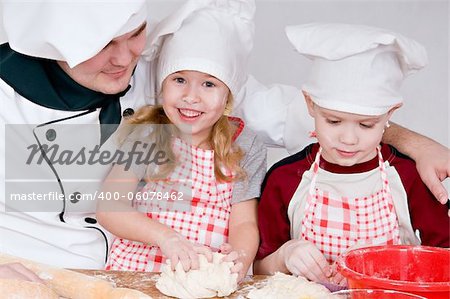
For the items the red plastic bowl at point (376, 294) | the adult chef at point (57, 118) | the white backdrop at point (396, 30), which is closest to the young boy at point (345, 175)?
the adult chef at point (57, 118)

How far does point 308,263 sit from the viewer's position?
1.32 m

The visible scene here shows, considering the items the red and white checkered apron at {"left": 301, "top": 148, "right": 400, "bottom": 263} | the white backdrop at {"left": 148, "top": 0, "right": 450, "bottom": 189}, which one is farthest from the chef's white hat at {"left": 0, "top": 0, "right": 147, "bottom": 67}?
the white backdrop at {"left": 148, "top": 0, "right": 450, "bottom": 189}

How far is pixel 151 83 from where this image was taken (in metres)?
1.60

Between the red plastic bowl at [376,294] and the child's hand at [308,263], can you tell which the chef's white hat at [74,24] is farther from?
the red plastic bowl at [376,294]

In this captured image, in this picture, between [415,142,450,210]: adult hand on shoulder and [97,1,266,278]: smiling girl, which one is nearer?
[415,142,450,210]: adult hand on shoulder

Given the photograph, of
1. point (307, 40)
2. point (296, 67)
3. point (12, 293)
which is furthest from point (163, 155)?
point (296, 67)

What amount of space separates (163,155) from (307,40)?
0.41 metres

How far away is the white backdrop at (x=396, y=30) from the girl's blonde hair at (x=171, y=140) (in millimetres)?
804

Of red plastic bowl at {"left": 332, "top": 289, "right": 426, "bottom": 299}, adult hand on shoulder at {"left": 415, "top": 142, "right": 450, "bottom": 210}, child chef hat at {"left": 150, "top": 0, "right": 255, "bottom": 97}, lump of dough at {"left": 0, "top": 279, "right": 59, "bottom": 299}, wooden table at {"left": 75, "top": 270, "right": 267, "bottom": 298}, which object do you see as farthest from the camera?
child chef hat at {"left": 150, "top": 0, "right": 255, "bottom": 97}

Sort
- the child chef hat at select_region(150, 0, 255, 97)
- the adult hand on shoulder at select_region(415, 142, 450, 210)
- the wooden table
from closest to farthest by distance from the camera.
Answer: the wooden table, the adult hand on shoulder at select_region(415, 142, 450, 210), the child chef hat at select_region(150, 0, 255, 97)

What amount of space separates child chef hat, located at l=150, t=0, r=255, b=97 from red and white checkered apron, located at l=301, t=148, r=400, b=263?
26 centimetres

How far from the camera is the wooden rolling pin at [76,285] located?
1180 mm

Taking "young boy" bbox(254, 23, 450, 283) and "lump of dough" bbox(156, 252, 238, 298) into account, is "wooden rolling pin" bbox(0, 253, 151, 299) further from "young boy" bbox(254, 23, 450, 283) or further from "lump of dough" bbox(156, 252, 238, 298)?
"young boy" bbox(254, 23, 450, 283)

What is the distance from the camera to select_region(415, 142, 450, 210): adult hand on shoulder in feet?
4.48
